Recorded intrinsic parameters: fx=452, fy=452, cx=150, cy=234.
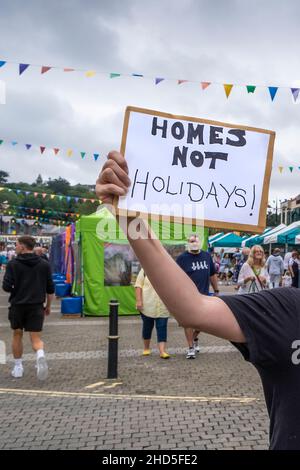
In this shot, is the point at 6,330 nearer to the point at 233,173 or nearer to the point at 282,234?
the point at 233,173

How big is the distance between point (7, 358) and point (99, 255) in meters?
5.01

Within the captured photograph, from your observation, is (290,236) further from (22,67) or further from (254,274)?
(22,67)

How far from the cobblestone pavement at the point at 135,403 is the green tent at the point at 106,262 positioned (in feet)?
13.2

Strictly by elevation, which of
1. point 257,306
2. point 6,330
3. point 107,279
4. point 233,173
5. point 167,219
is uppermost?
point 233,173

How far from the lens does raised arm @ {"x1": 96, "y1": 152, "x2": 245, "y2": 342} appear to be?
59.2 inches

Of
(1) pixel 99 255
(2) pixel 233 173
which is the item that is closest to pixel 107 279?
(1) pixel 99 255

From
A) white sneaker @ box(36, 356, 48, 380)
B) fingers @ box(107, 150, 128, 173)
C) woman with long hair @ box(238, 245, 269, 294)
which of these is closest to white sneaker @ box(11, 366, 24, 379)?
white sneaker @ box(36, 356, 48, 380)

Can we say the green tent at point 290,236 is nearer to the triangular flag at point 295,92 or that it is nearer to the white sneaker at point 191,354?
the triangular flag at point 295,92

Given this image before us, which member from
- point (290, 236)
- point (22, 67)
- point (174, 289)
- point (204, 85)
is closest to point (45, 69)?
point (22, 67)

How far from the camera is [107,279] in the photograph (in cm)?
1203

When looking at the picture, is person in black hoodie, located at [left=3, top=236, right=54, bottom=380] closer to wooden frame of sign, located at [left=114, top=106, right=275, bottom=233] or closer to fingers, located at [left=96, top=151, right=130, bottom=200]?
wooden frame of sign, located at [left=114, top=106, right=275, bottom=233]

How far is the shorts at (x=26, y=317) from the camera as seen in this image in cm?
611

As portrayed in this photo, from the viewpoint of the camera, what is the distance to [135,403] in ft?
16.3

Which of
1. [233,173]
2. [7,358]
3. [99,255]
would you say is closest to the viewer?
[233,173]
